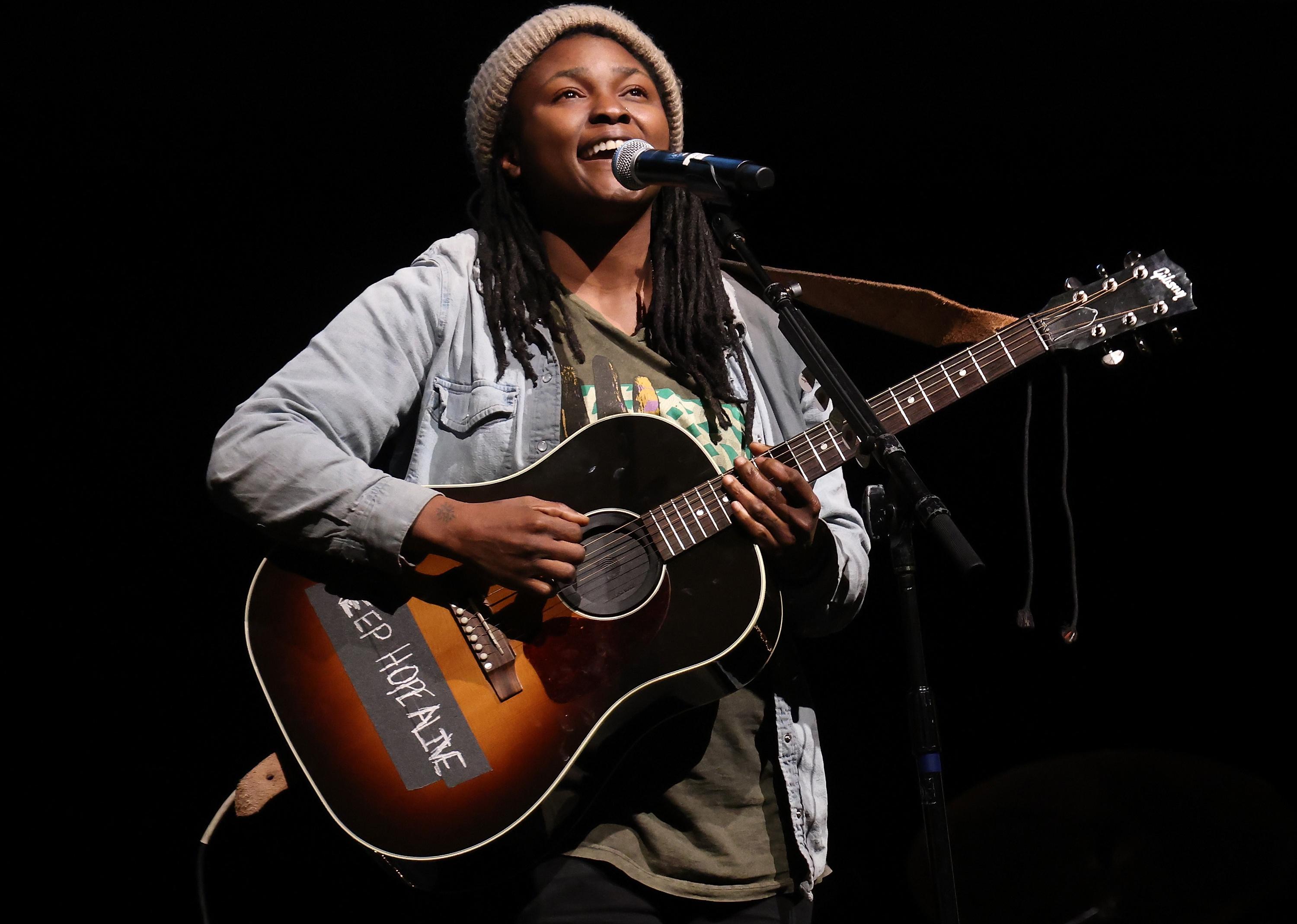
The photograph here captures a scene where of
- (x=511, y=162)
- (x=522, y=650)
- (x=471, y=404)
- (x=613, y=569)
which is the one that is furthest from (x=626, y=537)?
(x=511, y=162)

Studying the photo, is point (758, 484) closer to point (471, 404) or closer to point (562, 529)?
point (562, 529)

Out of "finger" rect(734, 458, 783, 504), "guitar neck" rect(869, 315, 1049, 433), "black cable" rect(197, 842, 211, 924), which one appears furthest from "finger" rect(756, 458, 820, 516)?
"black cable" rect(197, 842, 211, 924)

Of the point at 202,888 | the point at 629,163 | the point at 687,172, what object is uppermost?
the point at 629,163

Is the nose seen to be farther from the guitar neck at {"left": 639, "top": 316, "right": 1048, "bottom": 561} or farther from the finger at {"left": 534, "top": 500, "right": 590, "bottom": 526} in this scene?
the finger at {"left": 534, "top": 500, "right": 590, "bottom": 526}

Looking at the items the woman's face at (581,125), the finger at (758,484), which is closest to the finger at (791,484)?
the finger at (758,484)

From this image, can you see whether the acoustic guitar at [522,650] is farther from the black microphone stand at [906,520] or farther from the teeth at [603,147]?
the teeth at [603,147]

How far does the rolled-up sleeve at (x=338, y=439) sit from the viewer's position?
6.06 ft

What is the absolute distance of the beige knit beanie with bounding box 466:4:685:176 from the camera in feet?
8.05

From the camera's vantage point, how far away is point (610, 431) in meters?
2.00

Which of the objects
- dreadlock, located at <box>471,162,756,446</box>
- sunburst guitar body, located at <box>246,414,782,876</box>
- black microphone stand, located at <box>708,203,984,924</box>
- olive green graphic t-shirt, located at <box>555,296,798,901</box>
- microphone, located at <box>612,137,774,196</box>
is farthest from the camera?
dreadlock, located at <box>471,162,756,446</box>

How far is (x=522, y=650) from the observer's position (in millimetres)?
1866

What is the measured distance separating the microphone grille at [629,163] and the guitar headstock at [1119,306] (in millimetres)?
837

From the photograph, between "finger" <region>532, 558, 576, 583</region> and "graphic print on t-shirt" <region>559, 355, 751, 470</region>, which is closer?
"finger" <region>532, 558, 576, 583</region>

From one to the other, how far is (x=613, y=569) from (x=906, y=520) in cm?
57
